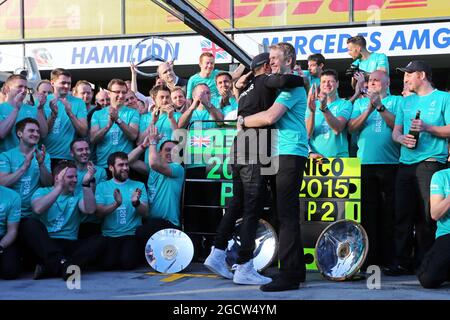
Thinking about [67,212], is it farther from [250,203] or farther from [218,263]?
[250,203]

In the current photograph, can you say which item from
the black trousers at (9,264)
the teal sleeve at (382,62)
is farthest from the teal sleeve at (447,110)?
the black trousers at (9,264)

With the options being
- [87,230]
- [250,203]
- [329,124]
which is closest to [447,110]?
[329,124]

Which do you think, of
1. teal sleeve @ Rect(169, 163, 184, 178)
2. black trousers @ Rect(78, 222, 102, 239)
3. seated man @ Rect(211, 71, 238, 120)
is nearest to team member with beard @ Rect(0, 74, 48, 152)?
black trousers @ Rect(78, 222, 102, 239)

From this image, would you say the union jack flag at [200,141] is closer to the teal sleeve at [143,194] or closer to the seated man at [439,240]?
the teal sleeve at [143,194]

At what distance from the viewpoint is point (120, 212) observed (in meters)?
7.08

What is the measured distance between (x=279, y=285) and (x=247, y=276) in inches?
15.3

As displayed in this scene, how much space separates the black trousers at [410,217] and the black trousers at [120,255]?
103 inches

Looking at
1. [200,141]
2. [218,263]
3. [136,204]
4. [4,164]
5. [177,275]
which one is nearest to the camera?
[218,263]

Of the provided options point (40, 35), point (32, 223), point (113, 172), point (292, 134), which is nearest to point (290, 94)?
point (292, 134)

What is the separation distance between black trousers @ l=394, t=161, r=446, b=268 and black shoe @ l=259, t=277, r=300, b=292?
1.41m

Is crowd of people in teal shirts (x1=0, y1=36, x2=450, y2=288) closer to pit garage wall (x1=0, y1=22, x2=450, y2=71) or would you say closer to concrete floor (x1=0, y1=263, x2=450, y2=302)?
concrete floor (x1=0, y1=263, x2=450, y2=302)

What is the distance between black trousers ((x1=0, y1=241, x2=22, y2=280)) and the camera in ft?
20.8

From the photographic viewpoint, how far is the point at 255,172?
5.84 meters

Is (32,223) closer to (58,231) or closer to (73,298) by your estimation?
(58,231)
